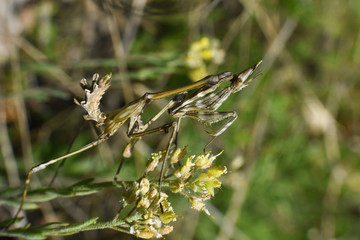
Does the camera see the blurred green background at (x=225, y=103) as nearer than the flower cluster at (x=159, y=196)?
No

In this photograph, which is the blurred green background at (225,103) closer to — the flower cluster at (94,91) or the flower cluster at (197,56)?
the flower cluster at (197,56)

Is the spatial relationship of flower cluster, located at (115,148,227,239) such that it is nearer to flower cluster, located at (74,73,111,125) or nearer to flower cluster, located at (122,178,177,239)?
flower cluster, located at (122,178,177,239)

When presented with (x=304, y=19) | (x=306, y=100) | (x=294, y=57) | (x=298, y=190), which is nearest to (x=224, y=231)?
(x=298, y=190)

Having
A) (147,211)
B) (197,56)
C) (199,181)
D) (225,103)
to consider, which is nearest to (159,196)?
(147,211)

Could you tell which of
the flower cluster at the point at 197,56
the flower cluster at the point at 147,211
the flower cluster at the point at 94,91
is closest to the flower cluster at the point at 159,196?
the flower cluster at the point at 147,211

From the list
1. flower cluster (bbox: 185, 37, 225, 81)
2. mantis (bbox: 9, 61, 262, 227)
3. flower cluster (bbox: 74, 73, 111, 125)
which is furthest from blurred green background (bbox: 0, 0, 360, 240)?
flower cluster (bbox: 74, 73, 111, 125)

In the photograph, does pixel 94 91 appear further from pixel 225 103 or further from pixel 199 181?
pixel 225 103

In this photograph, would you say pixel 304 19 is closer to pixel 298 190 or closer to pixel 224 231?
pixel 298 190
